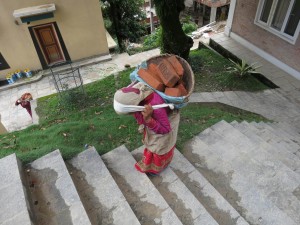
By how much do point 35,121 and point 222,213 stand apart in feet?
16.9

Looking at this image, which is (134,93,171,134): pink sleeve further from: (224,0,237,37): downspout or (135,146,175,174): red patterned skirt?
(224,0,237,37): downspout

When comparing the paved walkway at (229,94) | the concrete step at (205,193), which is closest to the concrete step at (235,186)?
the concrete step at (205,193)

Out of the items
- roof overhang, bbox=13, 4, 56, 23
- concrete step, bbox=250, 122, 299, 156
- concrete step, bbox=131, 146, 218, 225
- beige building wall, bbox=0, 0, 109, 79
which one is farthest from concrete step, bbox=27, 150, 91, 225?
beige building wall, bbox=0, 0, 109, 79

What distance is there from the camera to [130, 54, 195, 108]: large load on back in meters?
2.64

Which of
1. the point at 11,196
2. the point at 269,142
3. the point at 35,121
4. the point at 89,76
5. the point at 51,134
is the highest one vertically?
the point at 11,196

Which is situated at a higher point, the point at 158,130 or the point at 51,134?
the point at 158,130

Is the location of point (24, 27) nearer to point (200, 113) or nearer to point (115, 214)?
point (200, 113)

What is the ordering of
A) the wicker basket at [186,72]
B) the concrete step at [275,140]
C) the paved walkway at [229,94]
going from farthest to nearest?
the paved walkway at [229,94], the concrete step at [275,140], the wicker basket at [186,72]

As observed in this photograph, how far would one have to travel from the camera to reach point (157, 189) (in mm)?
3332

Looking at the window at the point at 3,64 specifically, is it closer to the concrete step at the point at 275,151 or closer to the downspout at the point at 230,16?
the downspout at the point at 230,16

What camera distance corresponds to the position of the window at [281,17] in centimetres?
689

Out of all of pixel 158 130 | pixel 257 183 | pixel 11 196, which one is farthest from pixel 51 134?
pixel 257 183

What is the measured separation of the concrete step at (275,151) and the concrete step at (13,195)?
365 cm

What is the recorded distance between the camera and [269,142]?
4695 millimetres
